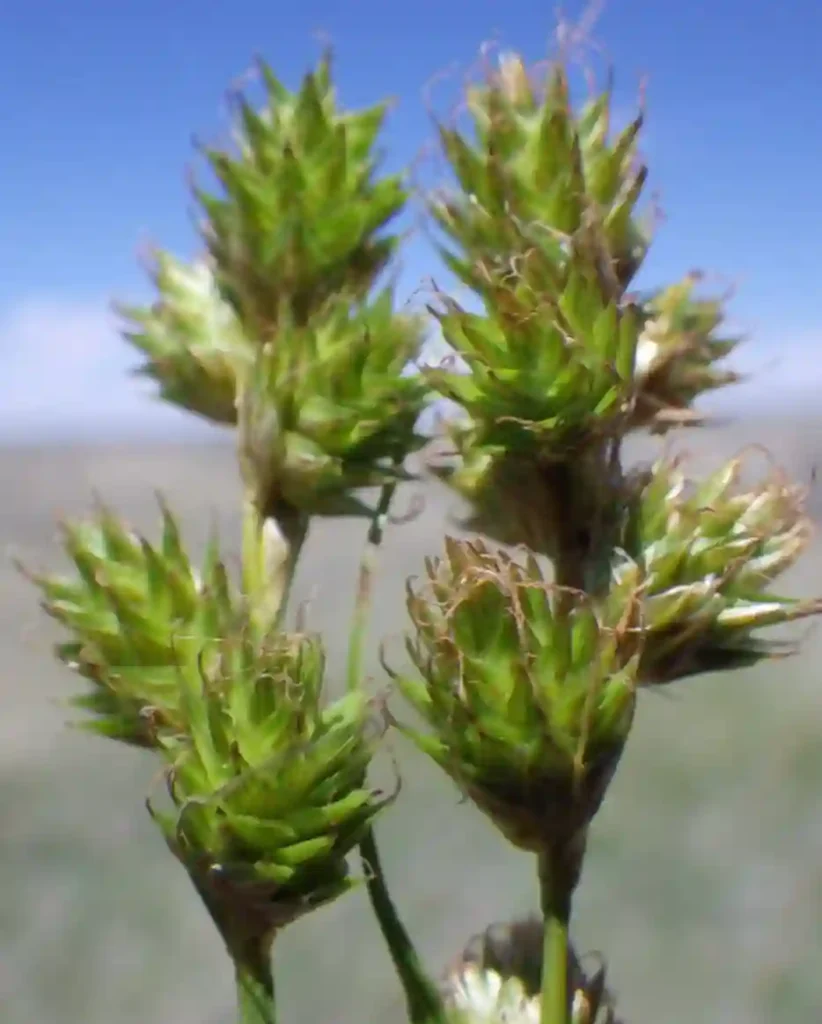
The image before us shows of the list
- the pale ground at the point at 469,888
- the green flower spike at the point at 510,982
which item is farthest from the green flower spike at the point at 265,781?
the pale ground at the point at 469,888

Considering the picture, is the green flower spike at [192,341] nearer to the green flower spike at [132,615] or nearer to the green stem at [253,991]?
the green flower spike at [132,615]

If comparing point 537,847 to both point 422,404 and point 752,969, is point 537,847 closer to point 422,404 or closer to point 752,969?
point 422,404

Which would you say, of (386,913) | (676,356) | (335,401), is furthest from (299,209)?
(386,913)

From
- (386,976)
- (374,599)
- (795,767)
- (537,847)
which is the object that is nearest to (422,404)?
(374,599)

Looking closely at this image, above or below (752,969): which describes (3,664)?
above

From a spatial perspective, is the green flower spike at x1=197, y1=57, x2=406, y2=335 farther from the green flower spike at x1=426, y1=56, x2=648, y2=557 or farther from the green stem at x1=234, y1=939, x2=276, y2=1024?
the green stem at x1=234, y1=939, x2=276, y2=1024

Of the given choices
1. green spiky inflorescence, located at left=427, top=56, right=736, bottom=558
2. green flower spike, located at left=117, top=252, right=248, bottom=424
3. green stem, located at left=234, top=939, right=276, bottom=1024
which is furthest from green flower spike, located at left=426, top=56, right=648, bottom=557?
green stem, located at left=234, top=939, right=276, bottom=1024
